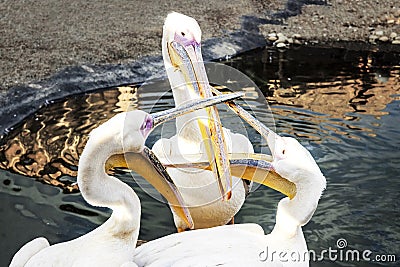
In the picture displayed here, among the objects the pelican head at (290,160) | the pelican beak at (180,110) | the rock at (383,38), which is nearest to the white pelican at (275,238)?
the pelican head at (290,160)

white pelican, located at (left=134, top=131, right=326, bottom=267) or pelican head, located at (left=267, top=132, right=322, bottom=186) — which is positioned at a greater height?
pelican head, located at (left=267, top=132, right=322, bottom=186)

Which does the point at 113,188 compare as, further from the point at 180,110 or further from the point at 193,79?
the point at 193,79

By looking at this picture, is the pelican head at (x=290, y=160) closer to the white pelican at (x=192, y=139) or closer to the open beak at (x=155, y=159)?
the open beak at (x=155, y=159)

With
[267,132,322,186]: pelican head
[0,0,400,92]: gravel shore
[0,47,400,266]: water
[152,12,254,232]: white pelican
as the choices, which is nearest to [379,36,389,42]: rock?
[0,0,400,92]: gravel shore

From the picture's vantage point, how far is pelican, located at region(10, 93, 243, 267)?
177 cm

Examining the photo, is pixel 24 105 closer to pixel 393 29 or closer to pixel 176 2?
pixel 176 2

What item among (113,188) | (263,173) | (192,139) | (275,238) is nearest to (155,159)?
(113,188)

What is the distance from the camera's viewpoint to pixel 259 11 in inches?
271

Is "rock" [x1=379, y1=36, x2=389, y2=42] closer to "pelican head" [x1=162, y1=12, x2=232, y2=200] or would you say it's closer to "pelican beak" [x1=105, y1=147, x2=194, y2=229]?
"pelican head" [x1=162, y1=12, x2=232, y2=200]

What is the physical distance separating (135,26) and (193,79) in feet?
12.8

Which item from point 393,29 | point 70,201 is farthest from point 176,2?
point 70,201

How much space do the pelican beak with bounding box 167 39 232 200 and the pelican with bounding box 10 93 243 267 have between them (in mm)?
290

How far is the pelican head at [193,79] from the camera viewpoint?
2266mm

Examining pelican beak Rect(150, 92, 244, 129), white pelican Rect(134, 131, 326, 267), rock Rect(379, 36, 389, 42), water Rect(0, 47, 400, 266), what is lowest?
rock Rect(379, 36, 389, 42)
